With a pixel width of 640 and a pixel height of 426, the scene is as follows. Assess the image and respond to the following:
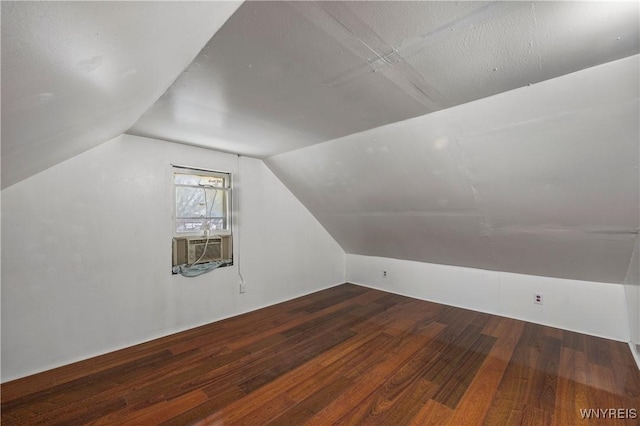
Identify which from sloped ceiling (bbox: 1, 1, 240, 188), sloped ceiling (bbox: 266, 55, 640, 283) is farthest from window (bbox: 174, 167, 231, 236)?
sloped ceiling (bbox: 1, 1, 240, 188)

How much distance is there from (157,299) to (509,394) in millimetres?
2875

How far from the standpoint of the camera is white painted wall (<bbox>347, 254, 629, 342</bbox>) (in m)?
2.58

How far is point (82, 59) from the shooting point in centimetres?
80

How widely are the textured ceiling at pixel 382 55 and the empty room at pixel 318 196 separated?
0.01 meters

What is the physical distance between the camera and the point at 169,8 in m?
0.75

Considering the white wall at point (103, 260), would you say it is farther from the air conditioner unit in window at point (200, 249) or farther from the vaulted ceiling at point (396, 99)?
the vaulted ceiling at point (396, 99)

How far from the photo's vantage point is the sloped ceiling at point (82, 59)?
1.90 feet

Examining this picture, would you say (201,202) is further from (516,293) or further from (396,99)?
(516,293)

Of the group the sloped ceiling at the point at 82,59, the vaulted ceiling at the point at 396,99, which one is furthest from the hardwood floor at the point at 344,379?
the sloped ceiling at the point at 82,59

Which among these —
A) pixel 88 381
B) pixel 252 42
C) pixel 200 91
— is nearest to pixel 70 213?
pixel 88 381

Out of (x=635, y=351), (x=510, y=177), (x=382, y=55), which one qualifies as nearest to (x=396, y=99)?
(x=382, y=55)

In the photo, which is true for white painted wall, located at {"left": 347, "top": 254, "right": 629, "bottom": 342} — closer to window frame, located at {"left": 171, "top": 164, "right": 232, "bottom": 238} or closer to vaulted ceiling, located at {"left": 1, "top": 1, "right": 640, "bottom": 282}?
vaulted ceiling, located at {"left": 1, "top": 1, "right": 640, "bottom": 282}

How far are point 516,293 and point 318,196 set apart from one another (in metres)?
2.50

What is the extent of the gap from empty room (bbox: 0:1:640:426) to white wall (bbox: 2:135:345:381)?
0.02 metres
